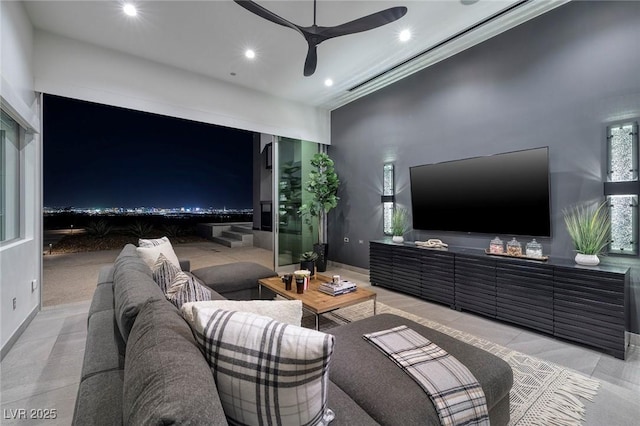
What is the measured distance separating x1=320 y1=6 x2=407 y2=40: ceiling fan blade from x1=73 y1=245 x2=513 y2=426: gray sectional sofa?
2479mm

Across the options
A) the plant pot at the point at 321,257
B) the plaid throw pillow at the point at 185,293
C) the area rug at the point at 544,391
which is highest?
the plaid throw pillow at the point at 185,293

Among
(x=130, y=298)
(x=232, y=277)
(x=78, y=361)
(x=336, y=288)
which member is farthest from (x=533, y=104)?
(x=78, y=361)

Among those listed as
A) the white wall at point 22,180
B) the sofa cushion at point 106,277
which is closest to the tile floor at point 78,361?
the white wall at point 22,180

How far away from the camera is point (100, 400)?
84 centimetres

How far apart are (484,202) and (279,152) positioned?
12.2ft

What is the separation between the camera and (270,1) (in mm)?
2863

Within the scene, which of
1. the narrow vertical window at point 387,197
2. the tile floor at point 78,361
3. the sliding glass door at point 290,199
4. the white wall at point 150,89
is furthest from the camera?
the sliding glass door at point 290,199

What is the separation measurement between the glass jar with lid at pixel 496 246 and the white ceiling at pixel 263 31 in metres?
2.61

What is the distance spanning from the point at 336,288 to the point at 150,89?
391 cm

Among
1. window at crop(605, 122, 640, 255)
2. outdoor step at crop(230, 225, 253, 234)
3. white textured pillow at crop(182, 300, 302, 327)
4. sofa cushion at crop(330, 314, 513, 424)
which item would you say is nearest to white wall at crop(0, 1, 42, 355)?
white textured pillow at crop(182, 300, 302, 327)

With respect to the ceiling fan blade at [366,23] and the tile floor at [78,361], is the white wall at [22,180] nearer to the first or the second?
the tile floor at [78,361]

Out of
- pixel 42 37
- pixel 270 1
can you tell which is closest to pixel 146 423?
pixel 270 1

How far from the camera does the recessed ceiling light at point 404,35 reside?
336 centimetres

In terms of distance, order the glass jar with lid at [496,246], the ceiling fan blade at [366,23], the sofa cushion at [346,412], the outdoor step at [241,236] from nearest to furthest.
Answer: the sofa cushion at [346,412] < the ceiling fan blade at [366,23] < the glass jar with lid at [496,246] < the outdoor step at [241,236]
